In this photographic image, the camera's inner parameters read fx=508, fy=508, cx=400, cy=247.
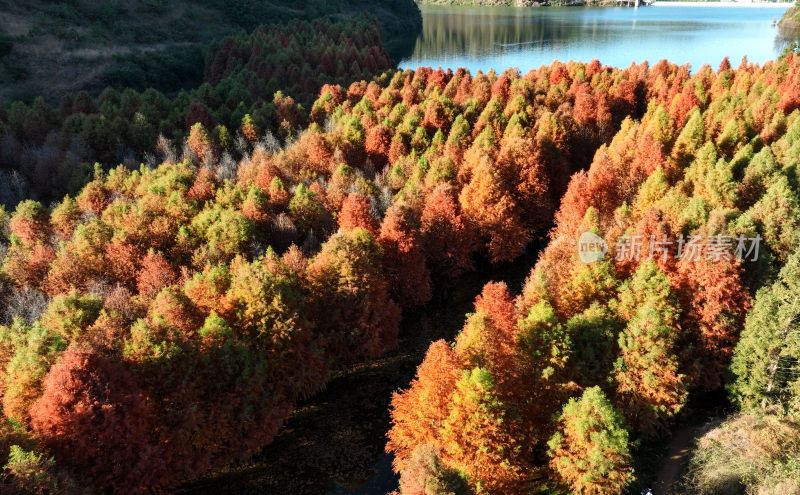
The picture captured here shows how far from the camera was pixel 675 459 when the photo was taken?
120 ft

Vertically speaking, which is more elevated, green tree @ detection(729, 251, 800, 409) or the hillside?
the hillside

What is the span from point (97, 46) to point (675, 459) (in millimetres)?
144408

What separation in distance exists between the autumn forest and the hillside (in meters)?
41.6

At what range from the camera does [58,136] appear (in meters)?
76.4

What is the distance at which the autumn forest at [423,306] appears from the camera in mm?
30031

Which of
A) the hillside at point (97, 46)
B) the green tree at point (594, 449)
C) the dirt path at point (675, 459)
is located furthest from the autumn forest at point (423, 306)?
the hillside at point (97, 46)

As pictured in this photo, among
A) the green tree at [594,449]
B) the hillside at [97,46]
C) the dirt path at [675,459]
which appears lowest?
the dirt path at [675,459]

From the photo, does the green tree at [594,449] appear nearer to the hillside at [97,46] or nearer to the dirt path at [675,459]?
the dirt path at [675,459]

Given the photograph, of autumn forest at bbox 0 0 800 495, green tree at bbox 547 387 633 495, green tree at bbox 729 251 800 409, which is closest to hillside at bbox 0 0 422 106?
autumn forest at bbox 0 0 800 495

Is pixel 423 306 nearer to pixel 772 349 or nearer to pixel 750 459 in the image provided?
pixel 772 349

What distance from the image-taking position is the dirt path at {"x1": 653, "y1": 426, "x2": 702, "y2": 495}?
34469 millimetres

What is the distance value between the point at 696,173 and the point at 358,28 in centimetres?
14004

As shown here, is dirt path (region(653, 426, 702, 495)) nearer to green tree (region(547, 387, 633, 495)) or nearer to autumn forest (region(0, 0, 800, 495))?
autumn forest (region(0, 0, 800, 495))

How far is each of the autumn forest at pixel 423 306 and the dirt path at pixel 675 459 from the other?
735 millimetres
